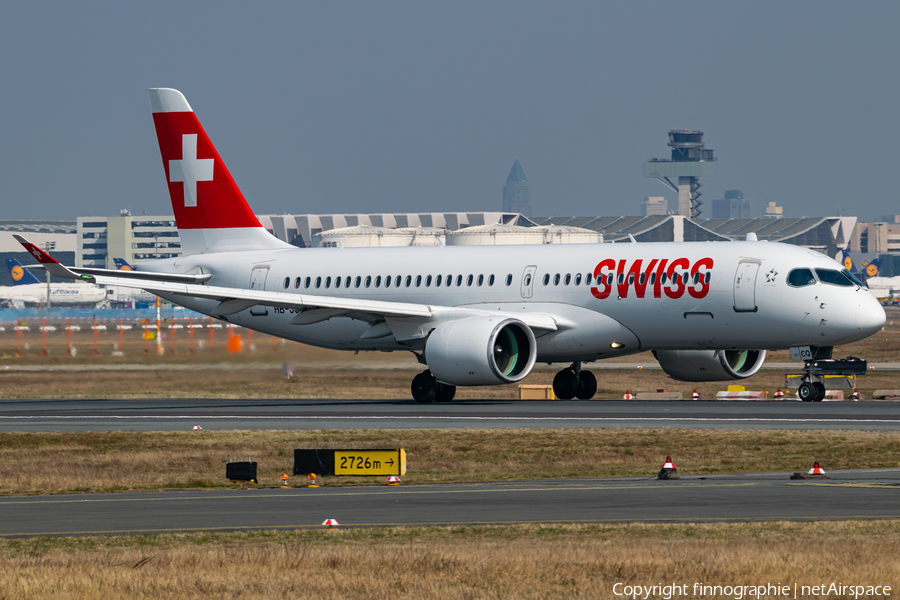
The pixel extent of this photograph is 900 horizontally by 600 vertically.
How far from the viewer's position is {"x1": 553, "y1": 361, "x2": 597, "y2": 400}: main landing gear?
147ft

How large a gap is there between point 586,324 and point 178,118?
1833 cm

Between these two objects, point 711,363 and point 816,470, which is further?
point 711,363

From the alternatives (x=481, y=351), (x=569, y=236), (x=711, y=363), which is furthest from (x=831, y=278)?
(x=569, y=236)

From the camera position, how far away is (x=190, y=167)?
49.4 m

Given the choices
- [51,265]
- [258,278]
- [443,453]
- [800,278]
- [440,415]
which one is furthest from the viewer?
[258,278]

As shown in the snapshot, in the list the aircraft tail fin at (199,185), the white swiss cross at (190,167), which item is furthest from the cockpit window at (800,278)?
the white swiss cross at (190,167)

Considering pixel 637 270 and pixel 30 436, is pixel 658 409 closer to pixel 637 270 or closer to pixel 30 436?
pixel 637 270

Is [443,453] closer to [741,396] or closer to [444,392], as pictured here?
[444,392]

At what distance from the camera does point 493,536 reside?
16.6 metres

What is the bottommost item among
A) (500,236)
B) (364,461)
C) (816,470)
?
(816,470)

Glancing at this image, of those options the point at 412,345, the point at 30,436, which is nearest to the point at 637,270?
the point at 412,345

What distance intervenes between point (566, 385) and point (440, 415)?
30.0 feet

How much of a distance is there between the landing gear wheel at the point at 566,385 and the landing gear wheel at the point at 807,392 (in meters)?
7.95

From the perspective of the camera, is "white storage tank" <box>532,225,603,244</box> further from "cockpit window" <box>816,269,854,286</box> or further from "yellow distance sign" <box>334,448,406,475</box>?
"yellow distance sign" <box>334,448,406,475</box>
